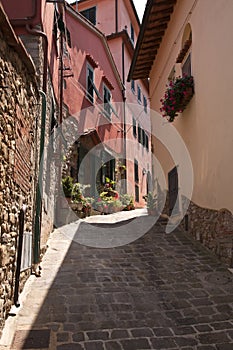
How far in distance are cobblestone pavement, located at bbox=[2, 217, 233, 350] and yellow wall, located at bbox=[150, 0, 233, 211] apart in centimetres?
138

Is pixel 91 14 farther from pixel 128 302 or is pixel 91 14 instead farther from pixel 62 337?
pixel 62 337

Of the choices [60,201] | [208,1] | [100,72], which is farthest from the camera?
[100,72]

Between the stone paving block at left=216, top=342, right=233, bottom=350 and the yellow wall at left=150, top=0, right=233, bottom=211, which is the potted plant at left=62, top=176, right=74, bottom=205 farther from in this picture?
the stone paving block at left=216, top=342, right=233, bottom=350

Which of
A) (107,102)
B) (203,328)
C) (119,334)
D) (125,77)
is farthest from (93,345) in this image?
(125,77)

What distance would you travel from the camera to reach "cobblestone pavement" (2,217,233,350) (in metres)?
3.53

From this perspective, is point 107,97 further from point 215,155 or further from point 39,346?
point 39,346

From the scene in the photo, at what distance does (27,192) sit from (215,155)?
3433 mm

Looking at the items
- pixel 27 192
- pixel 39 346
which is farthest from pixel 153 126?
pixel 39 346

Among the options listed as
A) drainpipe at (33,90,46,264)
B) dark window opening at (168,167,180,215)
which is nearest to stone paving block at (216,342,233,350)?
drainpipe at (33,90,46,264)

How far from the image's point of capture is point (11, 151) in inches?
146

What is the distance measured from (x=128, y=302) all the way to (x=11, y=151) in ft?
8.13

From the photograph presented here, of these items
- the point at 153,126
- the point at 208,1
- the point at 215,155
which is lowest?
the point at 215,155

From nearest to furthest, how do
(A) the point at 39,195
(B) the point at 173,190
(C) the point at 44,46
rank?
1. (A) the point at 39,195
2. (C) the point at 44,46
3. (B) the point at 173,190

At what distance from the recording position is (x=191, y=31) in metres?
8.00
